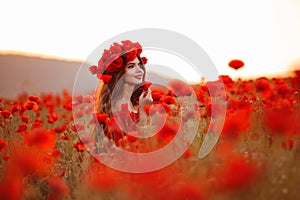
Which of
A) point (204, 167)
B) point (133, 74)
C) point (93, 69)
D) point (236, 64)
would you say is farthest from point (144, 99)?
point (204, 167)

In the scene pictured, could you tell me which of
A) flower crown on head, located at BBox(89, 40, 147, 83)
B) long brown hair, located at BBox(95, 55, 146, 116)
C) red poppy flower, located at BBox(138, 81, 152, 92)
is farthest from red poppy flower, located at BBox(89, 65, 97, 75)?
red poppy flower, located at BBox(138, 81, 152, 92)

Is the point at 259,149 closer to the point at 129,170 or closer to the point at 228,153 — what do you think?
A: the point at 228,153

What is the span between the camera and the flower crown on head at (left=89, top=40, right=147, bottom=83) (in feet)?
12.3

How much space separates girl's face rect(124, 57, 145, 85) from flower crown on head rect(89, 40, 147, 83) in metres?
0.07

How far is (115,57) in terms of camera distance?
12.3ft

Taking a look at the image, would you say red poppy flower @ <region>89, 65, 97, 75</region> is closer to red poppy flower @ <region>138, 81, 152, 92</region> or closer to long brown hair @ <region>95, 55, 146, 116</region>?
long brown hair @ <region>95, 55, 146, 116</region>

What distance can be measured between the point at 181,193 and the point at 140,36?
285cm

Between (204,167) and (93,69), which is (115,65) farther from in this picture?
(204,167)

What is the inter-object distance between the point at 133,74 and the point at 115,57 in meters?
0.27

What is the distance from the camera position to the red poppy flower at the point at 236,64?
11.1ft

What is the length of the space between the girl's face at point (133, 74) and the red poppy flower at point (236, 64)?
3.16 ft

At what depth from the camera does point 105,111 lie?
3.89m

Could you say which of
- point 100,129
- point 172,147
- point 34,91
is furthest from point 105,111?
point 34,91

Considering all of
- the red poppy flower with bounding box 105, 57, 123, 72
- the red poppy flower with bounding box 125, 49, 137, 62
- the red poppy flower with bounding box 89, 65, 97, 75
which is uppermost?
the red poppy flower with bounding box 125, 49, 137, 62
